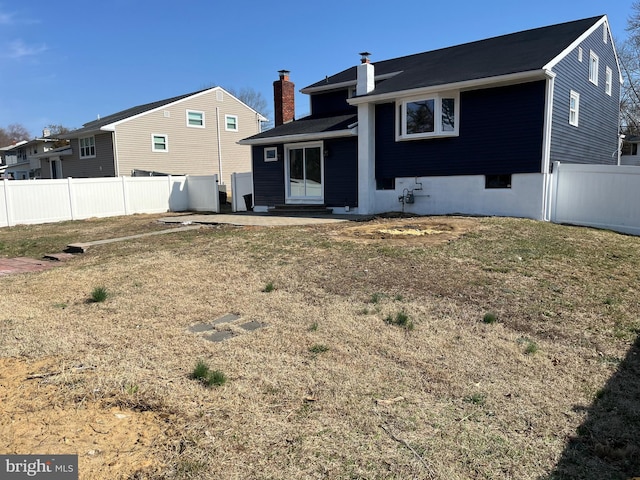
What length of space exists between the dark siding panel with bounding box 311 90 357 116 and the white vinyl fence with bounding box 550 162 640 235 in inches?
358

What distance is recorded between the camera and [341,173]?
1602 cm

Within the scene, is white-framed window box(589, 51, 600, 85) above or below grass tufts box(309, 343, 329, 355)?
above

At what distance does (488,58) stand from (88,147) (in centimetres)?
2369

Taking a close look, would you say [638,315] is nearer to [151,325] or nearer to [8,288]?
[151,325]

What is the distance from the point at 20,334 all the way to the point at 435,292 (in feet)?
15.6

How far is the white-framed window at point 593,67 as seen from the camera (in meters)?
15.9

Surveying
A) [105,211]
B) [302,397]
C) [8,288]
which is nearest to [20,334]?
[8,288]

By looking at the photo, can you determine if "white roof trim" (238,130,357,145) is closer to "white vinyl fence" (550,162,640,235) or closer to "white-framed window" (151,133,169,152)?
"white vinyl fence" (550,162,640,235)

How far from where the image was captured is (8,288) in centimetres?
674

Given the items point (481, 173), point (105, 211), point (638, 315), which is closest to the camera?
point (638, 315)

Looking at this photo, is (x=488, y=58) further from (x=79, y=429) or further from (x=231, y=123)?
(x=231, y=123)

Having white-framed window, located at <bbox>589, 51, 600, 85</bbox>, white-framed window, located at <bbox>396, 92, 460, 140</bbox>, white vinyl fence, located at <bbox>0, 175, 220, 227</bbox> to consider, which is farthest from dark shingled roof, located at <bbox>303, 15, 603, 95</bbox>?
white vinyl fence, located at <bbox>0, 175, 220, 227</bbox>

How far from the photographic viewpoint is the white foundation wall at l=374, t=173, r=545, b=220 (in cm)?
1245

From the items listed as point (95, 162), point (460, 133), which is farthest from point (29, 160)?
point (460, 133)
